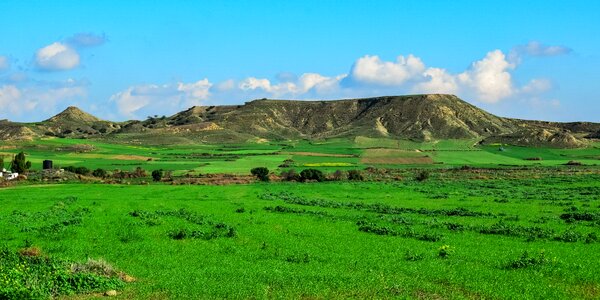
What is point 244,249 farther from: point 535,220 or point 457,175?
point 457,175

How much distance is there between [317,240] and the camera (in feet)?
104

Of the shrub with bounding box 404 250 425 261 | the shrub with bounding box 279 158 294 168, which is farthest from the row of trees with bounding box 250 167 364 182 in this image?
the shrub with bounding box 404 250 425 261

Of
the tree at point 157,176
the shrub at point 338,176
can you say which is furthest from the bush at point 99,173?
the shrub at point 338,176

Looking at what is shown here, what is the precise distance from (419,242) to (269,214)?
51.6 feet

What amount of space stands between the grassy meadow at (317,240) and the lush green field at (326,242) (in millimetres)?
88

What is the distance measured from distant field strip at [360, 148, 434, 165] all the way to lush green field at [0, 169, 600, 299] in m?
65.7

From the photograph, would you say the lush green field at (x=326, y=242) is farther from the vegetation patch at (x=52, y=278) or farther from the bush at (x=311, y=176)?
the bush at (x=311, y=176)

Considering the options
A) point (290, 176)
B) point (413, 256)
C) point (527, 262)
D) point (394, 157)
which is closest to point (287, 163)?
point (290, 176)

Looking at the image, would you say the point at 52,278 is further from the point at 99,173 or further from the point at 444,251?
the point at 99,173

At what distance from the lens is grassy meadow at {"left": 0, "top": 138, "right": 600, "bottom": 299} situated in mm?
20609

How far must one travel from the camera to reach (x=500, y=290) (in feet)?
66.7

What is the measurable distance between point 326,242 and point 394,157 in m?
107

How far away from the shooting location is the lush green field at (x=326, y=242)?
822 inches

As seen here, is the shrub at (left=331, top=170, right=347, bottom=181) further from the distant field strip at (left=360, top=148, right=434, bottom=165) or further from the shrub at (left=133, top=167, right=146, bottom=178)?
the shrub at (left=133, top=167, right=146, bottom=178)
